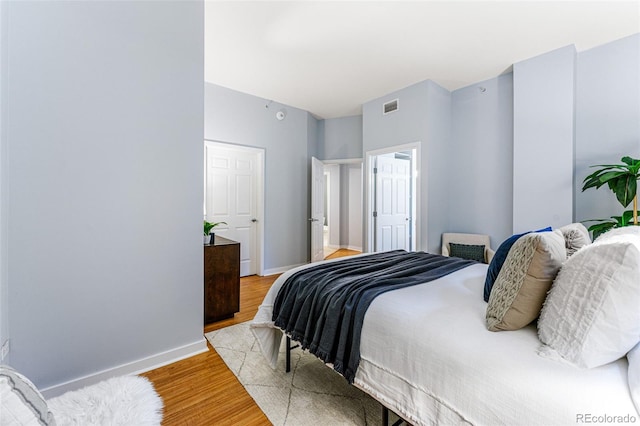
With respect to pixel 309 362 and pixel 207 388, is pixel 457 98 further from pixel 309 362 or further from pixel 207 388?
pixel 207 388

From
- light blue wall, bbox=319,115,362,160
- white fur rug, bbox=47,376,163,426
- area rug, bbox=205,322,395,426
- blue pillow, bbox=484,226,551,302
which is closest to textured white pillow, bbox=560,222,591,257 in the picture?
blue pillow, bbox=484,226,551,302

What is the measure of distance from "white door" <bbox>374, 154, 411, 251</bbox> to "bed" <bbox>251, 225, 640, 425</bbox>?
9.95ft

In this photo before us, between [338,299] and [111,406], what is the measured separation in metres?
0.97

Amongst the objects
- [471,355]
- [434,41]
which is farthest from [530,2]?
[471,355]

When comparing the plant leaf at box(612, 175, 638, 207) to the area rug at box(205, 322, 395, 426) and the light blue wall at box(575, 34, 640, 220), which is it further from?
the area rug at box(205, 322, 395, 426)

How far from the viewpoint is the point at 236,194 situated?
4.29 metres

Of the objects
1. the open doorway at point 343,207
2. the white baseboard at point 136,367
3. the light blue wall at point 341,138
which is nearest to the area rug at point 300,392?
the white baseboard at point 136,367

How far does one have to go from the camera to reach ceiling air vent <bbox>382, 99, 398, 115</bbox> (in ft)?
13.2

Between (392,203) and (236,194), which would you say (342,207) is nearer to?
(392,203)

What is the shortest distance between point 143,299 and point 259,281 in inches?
90.7

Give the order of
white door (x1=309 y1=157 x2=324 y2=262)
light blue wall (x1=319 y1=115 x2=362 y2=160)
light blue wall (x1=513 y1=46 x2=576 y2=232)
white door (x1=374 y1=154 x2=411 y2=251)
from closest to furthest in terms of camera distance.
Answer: light blue wall (x1=513 y1=46 x2=576 y2=232) → white door (x1=374 y1=154 x2=411 y2=251) → white door (x1=309 y1=157 x2=324 y2=262) → light blue wall (x1=319 y1=115 x2=362 y2=160)

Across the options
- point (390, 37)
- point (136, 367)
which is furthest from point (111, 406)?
point (390, 37)

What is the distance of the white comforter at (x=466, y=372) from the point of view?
2.49 ft

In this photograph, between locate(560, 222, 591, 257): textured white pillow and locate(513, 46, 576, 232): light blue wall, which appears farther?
locate(513, 46, 576, 232): light blue wall
